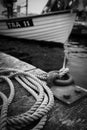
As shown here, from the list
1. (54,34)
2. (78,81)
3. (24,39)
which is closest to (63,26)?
(54,34)

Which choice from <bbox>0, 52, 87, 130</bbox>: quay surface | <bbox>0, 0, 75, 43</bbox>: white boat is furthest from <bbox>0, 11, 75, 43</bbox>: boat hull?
<bbox>0, 52, 87, 130</bbox>: quay surface

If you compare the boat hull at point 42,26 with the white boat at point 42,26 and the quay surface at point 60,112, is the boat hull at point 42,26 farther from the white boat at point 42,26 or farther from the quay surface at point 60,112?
the quay surface at point 60,112

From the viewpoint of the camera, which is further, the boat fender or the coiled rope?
the boat fender

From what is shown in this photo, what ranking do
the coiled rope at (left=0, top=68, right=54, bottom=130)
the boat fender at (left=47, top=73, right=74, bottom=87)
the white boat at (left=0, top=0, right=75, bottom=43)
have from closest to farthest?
1. the coiled rope at (left=0, top=68, right=54, bottom=130)
2. the boat fender at (left=47, top=73, right=74, bottom=87)
3. the white boat at (left=0, top=0, right=75, bottom=43)

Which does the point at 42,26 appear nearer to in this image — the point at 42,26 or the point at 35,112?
the point at 42,26

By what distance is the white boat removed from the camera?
25.4 feet

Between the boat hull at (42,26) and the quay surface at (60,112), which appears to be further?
the boat hull at (42,26)

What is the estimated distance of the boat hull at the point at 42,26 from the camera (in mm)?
7789

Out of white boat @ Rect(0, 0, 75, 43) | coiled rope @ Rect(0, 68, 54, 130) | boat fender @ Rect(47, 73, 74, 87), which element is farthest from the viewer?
white boat @ Rect(0, 0, 75, 43)

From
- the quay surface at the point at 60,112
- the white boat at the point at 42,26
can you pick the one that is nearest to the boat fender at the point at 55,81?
the quay surface at the point at 60,112

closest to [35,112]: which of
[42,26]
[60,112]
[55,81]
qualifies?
[60,112]

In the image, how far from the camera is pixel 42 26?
8.32 meters

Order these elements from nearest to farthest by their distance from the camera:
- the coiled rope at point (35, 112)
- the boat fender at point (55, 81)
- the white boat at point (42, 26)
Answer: the coiled rope at point (35, 112) → the boat fender at point (55, 81) → the white boat at point (42, 26)

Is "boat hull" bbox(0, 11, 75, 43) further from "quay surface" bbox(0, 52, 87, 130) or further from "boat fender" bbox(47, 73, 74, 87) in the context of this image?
"quay surface" bbox(0, 52, 87, 130)
